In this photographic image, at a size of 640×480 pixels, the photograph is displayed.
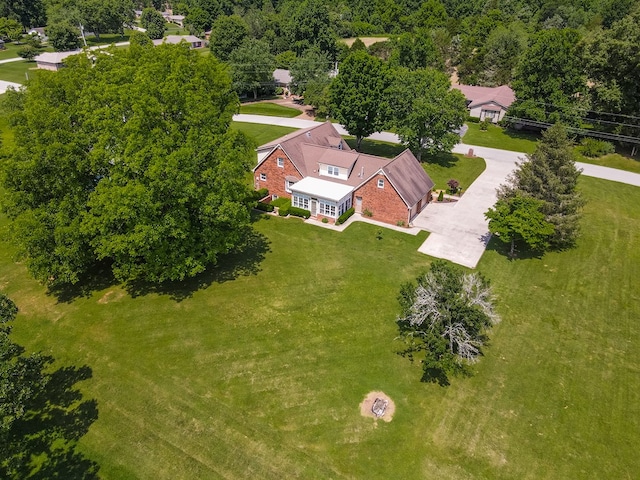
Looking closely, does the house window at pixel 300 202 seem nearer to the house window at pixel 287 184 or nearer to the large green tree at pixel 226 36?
the house window at pixel 287 184

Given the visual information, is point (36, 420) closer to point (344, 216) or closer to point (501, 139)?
point (344, 216)

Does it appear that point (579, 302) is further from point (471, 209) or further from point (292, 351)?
point (292, 351)

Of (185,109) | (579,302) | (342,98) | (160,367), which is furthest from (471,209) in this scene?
(160,367)

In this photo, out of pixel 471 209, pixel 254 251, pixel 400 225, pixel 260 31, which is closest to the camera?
pixel 254 251

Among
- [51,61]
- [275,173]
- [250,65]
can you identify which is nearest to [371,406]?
[275,173]

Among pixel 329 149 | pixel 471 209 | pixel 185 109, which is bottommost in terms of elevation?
pixel 471 209

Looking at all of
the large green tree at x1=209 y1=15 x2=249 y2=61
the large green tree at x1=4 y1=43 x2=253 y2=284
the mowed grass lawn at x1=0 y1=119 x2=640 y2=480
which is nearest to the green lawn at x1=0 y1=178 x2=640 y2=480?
the mowed grass lawn at x1=0 y1=119 x2=640 y2=480
